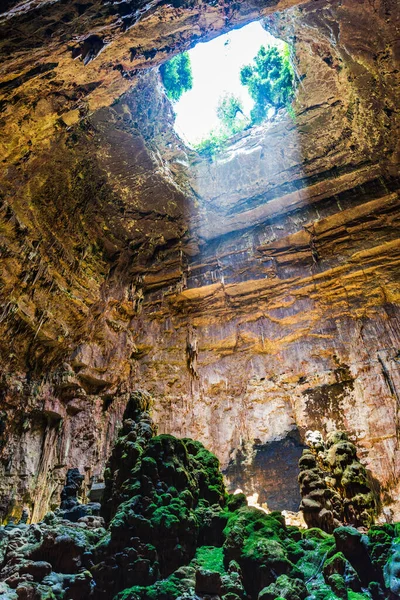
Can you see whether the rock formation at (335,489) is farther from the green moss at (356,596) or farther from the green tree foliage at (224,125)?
the green tree foliage at (224,125)

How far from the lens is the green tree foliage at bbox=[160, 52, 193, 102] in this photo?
55.9ft

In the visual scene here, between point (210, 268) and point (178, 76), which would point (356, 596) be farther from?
point (178, 76)

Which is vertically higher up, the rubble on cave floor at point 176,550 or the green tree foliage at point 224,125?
the green tree foliage at point 224,125

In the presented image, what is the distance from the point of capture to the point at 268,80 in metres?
16.4

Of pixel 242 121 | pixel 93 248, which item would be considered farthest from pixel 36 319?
pixel 242 121

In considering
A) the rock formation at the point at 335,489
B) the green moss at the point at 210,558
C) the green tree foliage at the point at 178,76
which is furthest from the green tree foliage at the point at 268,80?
the green moss at the point at 210,558

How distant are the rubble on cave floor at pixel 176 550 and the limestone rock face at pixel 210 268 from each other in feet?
16.1

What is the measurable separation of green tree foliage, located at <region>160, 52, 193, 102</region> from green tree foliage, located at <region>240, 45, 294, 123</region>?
222cm

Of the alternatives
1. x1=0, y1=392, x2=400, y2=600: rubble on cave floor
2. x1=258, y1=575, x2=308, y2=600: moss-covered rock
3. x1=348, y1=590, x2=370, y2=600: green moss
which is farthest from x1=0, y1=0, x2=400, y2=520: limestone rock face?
x1=258, y1=575, x2=308, y2=600: moss-covered rock

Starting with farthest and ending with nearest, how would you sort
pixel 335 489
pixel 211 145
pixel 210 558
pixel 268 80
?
pixel 211 145 → pixel 268 80 → pixel 335 489 → pixel 210 558

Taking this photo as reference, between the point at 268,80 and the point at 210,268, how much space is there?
7521 millimetres

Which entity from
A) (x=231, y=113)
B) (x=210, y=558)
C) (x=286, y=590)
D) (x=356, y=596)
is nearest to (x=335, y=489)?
(x=210, y=558)

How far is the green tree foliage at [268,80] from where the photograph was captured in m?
15.4

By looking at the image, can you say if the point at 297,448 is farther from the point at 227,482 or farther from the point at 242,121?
the point at 242,121
